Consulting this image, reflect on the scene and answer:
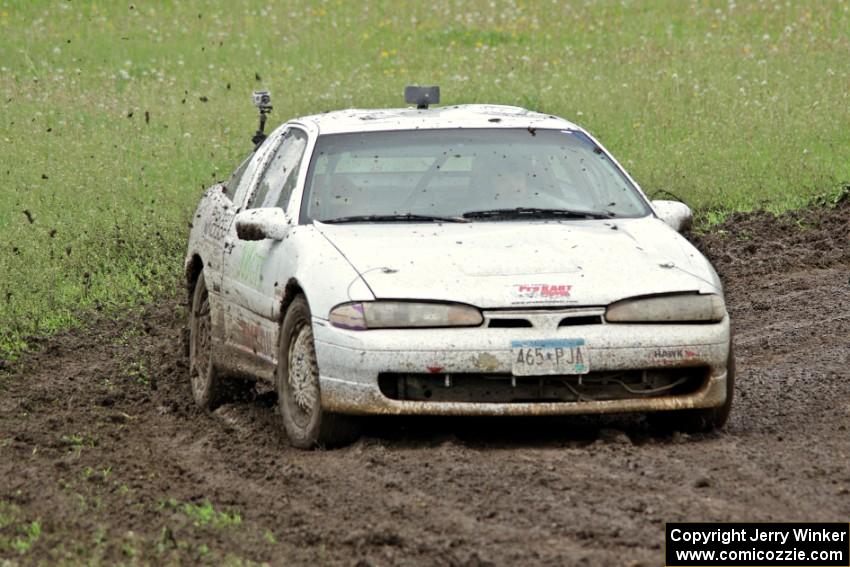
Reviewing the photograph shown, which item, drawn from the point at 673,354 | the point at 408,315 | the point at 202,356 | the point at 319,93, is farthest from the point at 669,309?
the point at 319,93

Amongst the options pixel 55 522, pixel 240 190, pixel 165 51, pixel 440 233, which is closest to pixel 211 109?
pixel 165 51

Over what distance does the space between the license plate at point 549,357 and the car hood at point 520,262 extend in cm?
17

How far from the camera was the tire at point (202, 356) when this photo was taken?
9.95 meters

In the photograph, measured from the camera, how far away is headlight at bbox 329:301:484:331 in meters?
7.66

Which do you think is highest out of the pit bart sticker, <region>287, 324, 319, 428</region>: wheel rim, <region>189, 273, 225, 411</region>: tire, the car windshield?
the car windshield

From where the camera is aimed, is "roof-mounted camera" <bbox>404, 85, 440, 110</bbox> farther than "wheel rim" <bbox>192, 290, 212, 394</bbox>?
Yes

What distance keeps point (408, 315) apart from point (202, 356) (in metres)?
2.84

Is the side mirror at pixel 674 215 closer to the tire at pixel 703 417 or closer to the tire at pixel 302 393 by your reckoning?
the tire at pixel 703 417

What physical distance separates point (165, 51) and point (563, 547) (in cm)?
2339

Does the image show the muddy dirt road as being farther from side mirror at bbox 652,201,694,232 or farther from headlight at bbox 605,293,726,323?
side mirror at bbox 652,201,694,232

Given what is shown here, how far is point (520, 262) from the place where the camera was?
7.97 metres

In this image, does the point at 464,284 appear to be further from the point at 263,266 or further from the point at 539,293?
the point at 263,266

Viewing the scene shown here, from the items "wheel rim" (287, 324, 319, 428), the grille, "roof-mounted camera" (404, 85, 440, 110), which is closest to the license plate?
the grille

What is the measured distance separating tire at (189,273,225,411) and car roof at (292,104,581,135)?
1.20 meters
